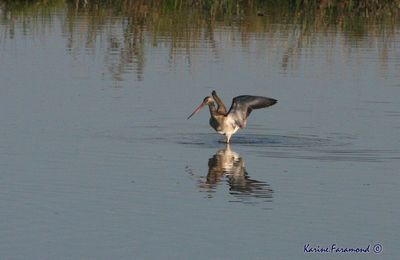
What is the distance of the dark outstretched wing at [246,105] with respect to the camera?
46.2 feet

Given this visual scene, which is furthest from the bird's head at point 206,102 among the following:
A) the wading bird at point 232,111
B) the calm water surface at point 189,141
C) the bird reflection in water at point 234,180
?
the bird reflection in water at point 234,180

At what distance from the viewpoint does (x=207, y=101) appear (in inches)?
566

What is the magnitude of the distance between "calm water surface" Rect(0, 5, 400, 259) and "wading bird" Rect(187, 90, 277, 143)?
0.19 m

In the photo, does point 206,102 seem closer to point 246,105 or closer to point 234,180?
point 246,105

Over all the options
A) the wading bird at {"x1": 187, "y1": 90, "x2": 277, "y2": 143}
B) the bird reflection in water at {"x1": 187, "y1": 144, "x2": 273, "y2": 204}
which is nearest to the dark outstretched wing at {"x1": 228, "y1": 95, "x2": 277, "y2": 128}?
the wading bird at {"x1": 187, "y1": 90, "x2": 277, "y2": 143}

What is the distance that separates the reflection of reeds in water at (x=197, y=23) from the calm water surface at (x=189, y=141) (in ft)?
0.22

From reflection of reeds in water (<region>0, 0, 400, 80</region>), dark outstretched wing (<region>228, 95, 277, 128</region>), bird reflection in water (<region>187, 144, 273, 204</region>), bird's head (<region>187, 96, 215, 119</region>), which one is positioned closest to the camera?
bird reflection in water (<region>187, 144, 273, 204</region>)

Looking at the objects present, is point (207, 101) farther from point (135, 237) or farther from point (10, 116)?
point (135, 237)

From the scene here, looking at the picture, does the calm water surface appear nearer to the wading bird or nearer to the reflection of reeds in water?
the reflection of reeds in water

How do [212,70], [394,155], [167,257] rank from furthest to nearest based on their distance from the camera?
[212,70] < [394,155] < [167,257]

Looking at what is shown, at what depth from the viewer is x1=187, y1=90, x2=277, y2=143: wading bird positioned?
13742mm

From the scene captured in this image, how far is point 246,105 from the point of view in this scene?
14164 millimetres

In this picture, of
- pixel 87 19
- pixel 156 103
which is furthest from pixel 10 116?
pixel 87 19

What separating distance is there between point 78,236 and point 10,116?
503 centimetres
